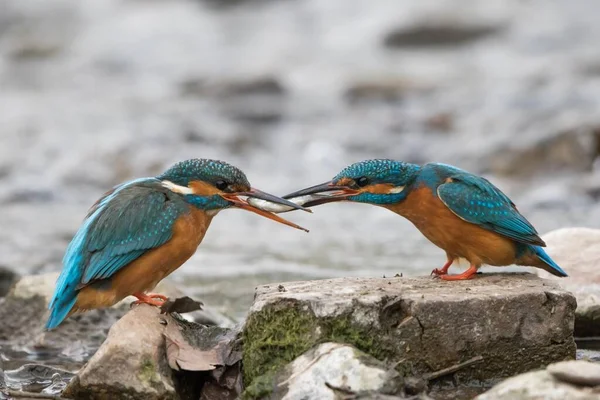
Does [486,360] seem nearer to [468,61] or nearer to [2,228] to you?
[2,228]

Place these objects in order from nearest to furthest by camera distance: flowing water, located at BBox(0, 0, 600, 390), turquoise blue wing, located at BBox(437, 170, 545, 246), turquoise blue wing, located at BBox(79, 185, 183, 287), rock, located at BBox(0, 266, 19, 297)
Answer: turquoise blue wing, located at BBox(79, 185, 183, 287) < turquoise blue wing, located at BBox(437, 170, 545, 246) < rock, located at BBox(0, 266, 19, 297) < flowing water, located at BBox(0, 0, 600, 390)

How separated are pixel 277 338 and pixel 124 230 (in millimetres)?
1105

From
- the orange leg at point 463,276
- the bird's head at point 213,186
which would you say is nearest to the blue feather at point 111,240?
the bird's head at point 213,186

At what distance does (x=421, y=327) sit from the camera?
4453 millimetres

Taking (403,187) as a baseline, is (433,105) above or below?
above

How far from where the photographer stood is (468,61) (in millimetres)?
20875

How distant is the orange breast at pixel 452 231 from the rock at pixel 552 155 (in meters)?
7.24

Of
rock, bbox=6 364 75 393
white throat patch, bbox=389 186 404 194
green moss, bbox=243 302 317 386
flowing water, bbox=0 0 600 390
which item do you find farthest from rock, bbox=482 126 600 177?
green moss, bbox=243 302 317 386

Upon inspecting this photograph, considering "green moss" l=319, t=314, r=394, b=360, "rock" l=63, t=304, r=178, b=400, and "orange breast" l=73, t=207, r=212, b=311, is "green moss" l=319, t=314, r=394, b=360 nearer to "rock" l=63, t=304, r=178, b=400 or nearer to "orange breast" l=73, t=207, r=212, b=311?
"rock" l=63, t=304, r=178, b=400

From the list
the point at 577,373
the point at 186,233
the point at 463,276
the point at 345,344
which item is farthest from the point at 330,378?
the point at 463,276

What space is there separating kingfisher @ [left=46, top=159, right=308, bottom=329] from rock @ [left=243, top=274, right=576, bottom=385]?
72cm

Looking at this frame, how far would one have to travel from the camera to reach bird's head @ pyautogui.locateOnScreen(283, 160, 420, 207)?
5398 mm

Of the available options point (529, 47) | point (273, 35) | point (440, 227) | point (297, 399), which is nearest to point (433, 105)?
point (529, 47)

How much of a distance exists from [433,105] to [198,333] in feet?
42.2
